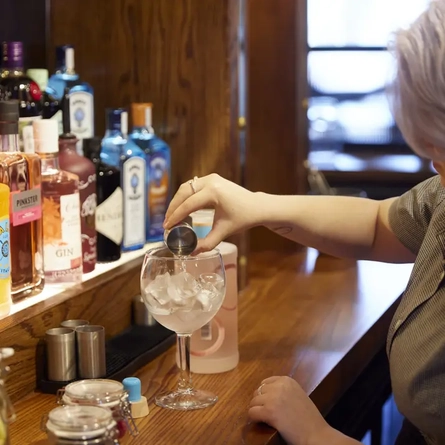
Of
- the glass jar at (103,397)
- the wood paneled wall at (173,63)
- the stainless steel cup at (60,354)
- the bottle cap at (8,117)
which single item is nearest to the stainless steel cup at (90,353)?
the stainless steel cup at (60,354)

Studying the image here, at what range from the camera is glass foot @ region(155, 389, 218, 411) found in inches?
53.1

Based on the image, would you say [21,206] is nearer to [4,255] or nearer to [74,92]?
[4,255]

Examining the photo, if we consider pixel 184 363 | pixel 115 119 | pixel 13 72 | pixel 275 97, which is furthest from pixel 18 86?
pixel 275 97

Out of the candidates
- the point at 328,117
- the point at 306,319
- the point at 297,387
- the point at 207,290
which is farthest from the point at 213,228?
the point at 328,117

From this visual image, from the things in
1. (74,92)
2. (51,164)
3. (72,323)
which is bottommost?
(72,323)

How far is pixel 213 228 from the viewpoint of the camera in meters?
1.50

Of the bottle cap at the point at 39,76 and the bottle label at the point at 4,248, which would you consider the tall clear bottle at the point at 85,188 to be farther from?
the bottle label at the point at 4,248

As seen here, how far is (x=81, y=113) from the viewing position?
1782 mm

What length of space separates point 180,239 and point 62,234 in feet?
0.82

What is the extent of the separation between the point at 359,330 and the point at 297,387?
0.46 m

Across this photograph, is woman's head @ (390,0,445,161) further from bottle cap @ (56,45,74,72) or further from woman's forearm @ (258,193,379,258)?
bottle cap @ (56,45,74,72)

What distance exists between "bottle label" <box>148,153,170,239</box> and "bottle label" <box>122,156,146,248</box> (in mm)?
40

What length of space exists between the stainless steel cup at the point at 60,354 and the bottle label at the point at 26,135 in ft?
1.09

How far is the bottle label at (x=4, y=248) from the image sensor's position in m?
1.32
